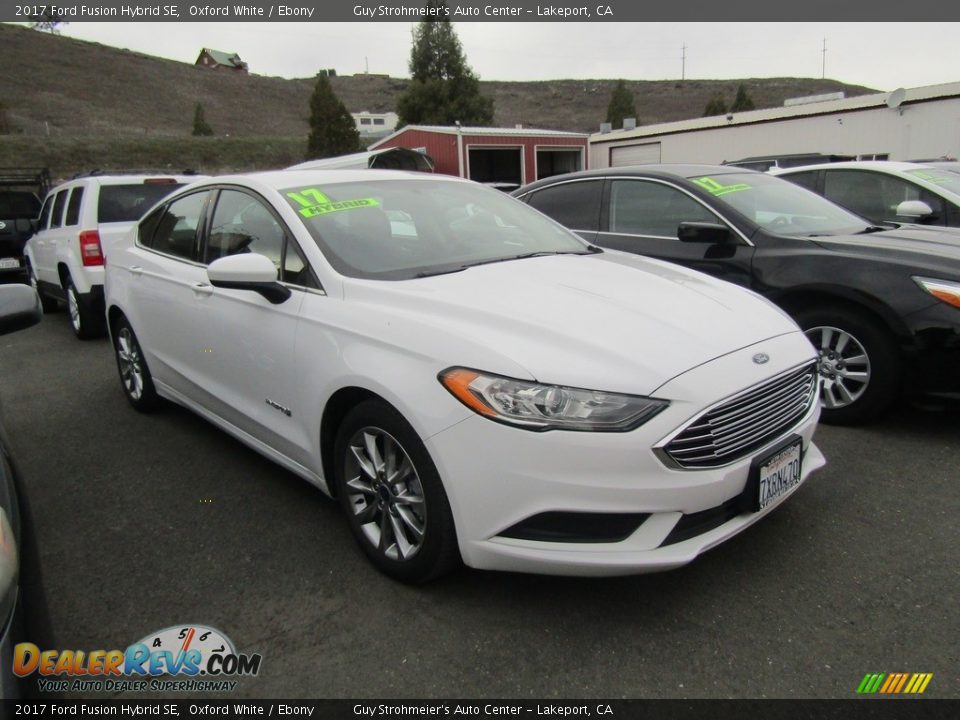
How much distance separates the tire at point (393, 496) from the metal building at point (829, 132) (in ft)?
69.5

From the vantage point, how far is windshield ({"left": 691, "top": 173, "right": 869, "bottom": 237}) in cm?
443

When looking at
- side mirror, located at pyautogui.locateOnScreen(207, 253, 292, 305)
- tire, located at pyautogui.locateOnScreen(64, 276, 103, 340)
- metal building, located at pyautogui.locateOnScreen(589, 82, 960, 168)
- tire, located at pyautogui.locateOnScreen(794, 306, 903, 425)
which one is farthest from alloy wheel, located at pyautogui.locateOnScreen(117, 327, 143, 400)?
metal building, located at pyautogui.locateOnScreen(589, 82, 960, 168)

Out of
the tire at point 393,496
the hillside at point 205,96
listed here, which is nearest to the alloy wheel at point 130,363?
the tire at point 393,496

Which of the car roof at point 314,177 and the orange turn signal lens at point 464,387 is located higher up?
the car roof at point 314,177

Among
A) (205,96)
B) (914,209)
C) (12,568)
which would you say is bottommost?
(12,568)

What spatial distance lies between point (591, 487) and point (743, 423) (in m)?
0.61

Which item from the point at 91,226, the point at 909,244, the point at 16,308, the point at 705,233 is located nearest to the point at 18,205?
the point at 91,226

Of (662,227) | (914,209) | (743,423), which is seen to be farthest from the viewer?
(914,209)

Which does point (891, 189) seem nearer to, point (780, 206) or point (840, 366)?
point (780, 206)

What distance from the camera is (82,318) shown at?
7125mm

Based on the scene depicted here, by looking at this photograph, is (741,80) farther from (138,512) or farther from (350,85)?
(138,512)

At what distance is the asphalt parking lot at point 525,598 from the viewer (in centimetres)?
212
